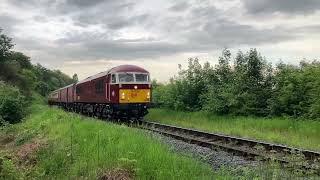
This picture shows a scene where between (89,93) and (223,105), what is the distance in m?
12.6

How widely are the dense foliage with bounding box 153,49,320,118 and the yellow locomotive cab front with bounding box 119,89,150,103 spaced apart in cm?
336

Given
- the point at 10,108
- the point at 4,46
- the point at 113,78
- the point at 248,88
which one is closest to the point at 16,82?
the point at 4,46

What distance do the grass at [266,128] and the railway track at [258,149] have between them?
4.69 ft

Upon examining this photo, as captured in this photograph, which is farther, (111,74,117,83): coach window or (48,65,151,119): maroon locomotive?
(111,74,117,83): coach window

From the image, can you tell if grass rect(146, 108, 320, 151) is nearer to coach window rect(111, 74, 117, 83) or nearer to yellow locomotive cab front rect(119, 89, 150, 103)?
yellow locomotive cab front rect(119, 89, 150, 103)

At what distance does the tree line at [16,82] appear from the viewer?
3247 cm

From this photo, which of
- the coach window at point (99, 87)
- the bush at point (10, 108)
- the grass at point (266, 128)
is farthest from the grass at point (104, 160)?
the bush at point (10, 108)

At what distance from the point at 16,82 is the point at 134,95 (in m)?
39.8

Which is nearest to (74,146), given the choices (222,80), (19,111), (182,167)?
(182,167)

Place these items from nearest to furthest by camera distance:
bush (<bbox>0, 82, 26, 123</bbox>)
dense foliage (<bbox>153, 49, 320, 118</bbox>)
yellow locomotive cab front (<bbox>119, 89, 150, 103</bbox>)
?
dense foliage (<bbox>153, 49, 320, 118</bbox>) → yellow locomotive cab front (<bbox>119, 89, 150, 103</bbox>) → bush (<bbox>0, 82, 26, 123</bbox>)

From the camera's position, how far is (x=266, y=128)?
21.0 metres

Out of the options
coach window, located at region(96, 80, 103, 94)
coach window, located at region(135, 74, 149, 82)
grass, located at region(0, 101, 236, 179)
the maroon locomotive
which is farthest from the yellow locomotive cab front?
grass, located at region(0, 101, 236, 179)

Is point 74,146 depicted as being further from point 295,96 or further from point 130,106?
point 130,106

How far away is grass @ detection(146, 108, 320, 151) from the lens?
17078mm
